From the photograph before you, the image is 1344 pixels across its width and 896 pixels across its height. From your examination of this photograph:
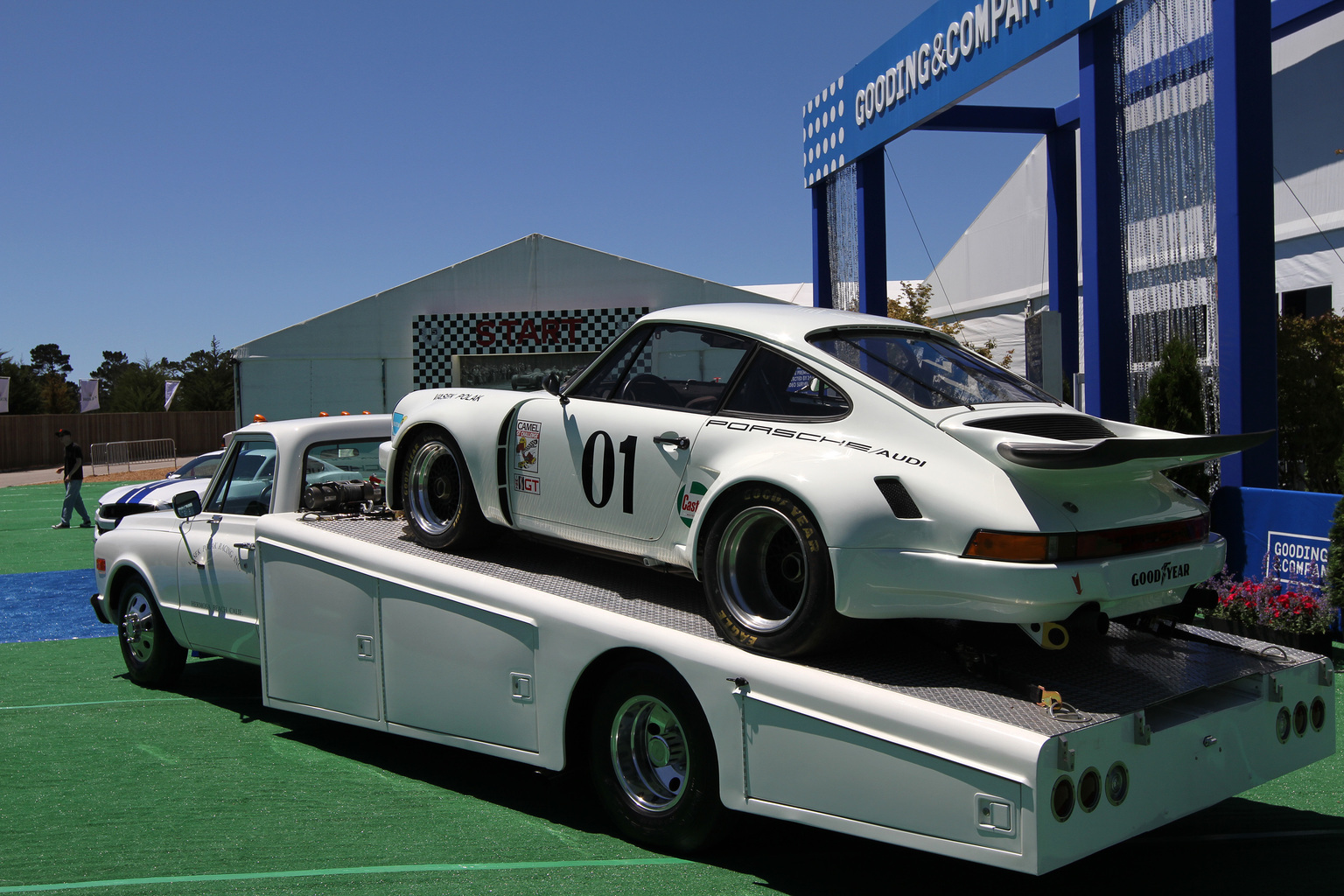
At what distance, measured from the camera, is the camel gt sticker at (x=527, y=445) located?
4742 mm

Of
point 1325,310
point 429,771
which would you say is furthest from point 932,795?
point 1325,310

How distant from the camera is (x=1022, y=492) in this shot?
3.31 meters

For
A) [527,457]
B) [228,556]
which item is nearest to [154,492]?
[228,556]

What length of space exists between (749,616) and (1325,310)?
1186cm

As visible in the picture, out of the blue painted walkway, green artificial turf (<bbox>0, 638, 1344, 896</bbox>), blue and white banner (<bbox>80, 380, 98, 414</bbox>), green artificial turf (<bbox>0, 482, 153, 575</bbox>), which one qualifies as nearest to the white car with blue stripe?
the blue painted walkway

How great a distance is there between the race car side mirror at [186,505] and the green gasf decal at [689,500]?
3555 mm

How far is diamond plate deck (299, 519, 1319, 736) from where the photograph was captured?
3.28 meters

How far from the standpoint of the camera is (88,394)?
47656mm

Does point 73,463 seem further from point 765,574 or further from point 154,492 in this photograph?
point 765,574

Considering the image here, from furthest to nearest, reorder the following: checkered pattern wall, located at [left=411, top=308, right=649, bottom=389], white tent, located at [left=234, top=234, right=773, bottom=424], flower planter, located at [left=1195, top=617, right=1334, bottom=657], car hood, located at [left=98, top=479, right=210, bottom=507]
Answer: checkered pattern wall, located at [left=411, top=308, right=649, bottom=389] → white tent, located at [left=234, top=234, right=773, bottom=424] → car hood, located at [left=98, top=479, right=210, bottom=507] → flower planter, located at [left=1195, top=617, right=1334, bottom=657]

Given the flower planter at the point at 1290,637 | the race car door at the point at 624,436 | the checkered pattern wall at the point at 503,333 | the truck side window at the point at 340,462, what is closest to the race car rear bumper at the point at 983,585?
the race car door at the point at 624,436

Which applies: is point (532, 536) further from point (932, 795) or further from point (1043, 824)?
point (1043, 824)

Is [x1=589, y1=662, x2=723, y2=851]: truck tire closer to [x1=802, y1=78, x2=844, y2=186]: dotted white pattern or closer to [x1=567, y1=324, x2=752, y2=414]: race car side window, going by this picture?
[x1=567, y1=324, x2=752, y2=414]: race car side window

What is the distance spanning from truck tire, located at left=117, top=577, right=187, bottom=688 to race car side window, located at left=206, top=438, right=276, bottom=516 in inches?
33.5
